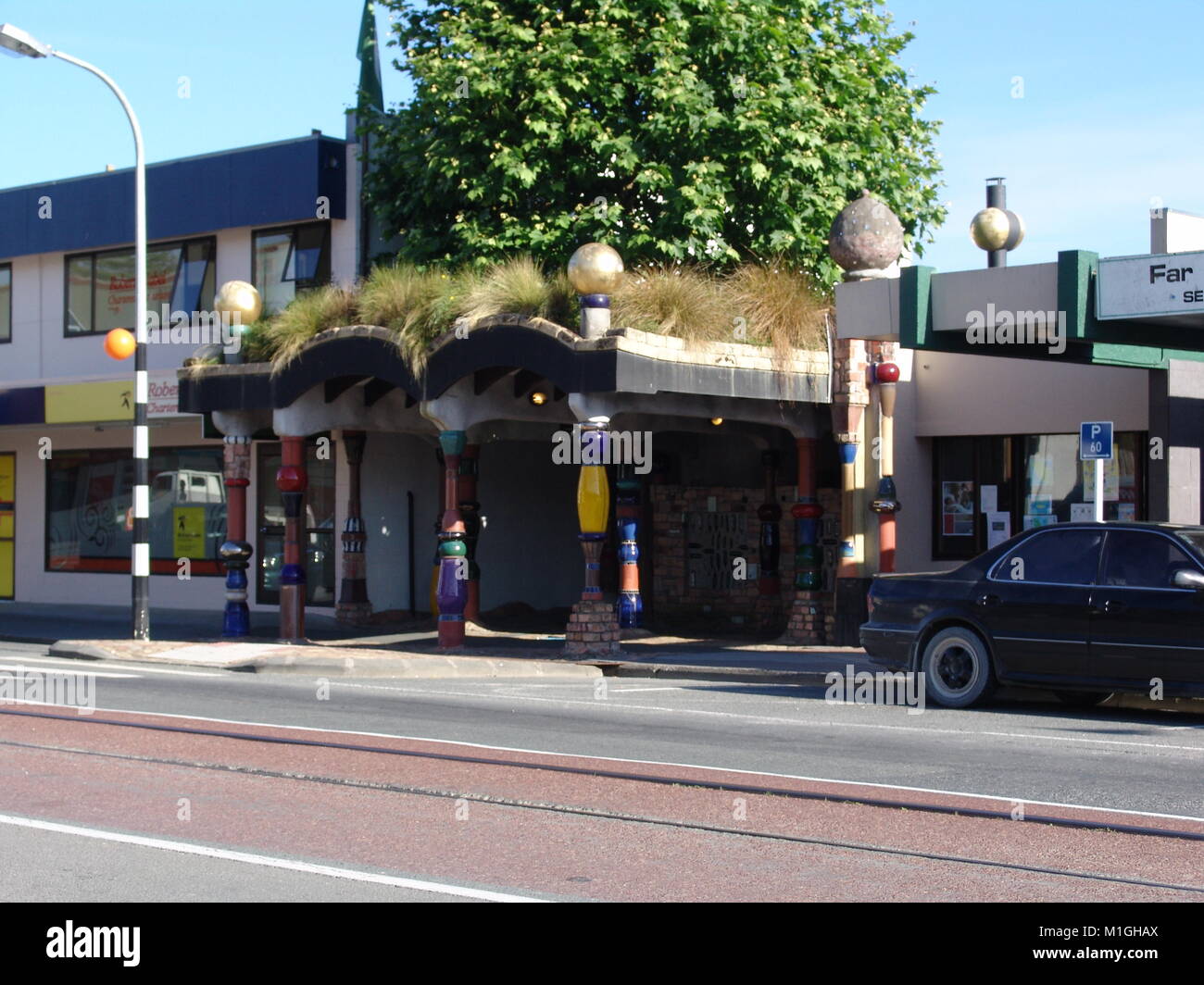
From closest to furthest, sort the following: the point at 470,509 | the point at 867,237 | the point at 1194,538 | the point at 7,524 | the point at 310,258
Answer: the point at 1194,538, the point at 867,237, the point at 470,509, the point at 310,258, the point at 7,524

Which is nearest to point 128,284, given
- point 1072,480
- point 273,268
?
point 273,268

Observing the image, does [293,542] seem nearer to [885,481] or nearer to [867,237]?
[885,481]

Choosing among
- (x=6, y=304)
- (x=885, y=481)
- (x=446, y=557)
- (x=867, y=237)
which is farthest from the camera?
(x=6, y=304)

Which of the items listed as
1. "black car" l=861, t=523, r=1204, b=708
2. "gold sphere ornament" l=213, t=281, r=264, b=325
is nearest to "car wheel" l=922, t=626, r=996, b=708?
"black car" l=861, t=523, r=1204, b=708

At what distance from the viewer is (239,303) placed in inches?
846

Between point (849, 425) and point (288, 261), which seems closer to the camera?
point (849, 425)

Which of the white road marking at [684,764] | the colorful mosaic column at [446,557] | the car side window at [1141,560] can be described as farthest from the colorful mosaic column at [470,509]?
the car side window at [1141,560]

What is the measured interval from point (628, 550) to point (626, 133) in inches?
228

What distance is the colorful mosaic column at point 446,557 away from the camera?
64.5ft

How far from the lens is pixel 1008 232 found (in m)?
18.2

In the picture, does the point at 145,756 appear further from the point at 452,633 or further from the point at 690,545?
the point at 690,545

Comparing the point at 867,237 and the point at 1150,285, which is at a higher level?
the point at 867,237

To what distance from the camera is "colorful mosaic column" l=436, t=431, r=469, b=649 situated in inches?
774

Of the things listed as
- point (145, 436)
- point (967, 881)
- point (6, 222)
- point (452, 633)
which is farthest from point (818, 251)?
point (967, 881)
